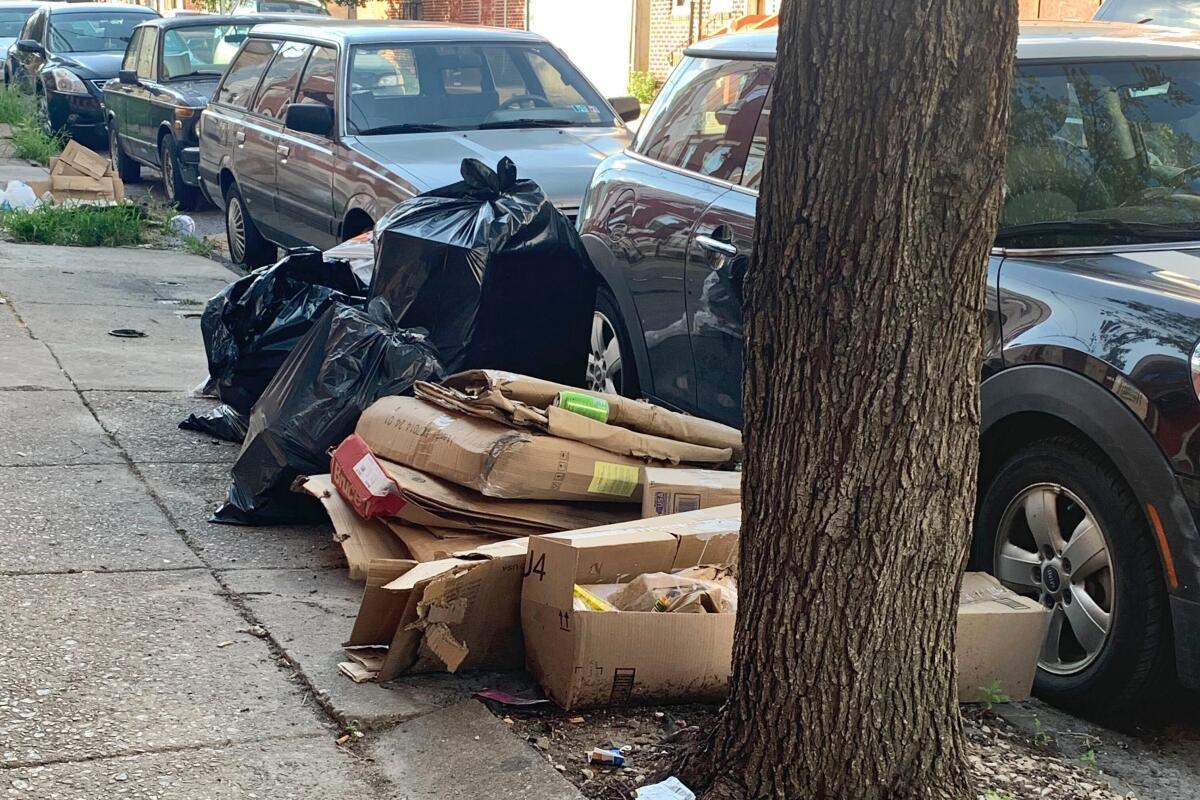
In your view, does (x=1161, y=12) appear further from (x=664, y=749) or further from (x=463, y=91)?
(x=664, y=749)

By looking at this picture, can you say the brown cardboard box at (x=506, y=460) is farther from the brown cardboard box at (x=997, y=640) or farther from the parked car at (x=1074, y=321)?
the brown cardboard box at (x=997, y=640)

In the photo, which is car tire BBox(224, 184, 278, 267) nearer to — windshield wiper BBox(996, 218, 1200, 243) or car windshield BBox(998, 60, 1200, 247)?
car windshield BBox(998, 60, 1200, 247)

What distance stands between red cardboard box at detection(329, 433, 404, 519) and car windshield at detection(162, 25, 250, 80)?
1002 centimetres

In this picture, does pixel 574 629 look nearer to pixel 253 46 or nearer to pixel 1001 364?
pixel 1001 364

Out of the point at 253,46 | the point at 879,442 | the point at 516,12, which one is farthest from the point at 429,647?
the point at 516,12

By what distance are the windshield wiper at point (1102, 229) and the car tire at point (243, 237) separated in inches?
276

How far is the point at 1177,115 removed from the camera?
4.55 meters

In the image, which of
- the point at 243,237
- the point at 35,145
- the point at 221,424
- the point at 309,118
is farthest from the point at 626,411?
the point at 35,145

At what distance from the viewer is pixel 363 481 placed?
177 inches

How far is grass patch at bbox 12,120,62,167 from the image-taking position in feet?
55.7

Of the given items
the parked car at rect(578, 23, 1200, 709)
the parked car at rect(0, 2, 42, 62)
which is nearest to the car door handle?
the parked car at rect(578, 23, 1200, 709)

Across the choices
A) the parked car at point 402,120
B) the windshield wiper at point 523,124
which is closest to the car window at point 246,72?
the parked car at point 402,120

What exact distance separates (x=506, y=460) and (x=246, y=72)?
697 centimetres

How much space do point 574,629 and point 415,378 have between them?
1913 millimetres
